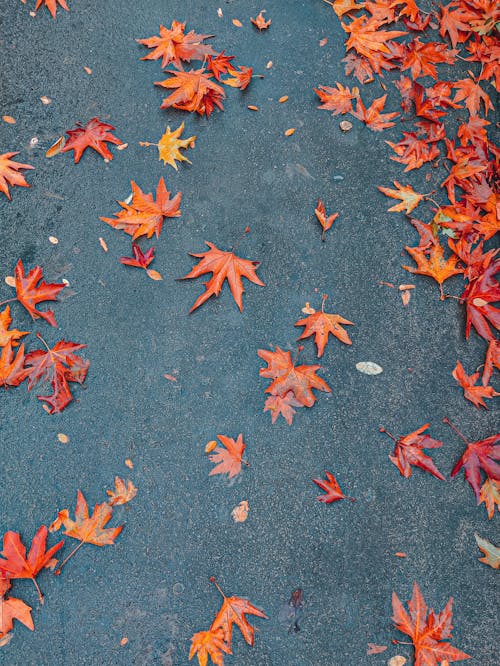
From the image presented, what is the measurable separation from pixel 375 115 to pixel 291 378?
65.3 inches

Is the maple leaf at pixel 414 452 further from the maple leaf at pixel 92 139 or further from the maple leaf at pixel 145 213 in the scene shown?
the maple leaf at pixel 92 139

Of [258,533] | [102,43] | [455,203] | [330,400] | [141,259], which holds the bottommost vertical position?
[258,533]

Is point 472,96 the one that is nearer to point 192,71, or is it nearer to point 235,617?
point 192,71

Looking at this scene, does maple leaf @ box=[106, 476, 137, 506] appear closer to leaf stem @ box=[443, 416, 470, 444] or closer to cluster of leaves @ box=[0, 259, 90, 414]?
cluster of leaves @ box=[0, 259, 90, 414]

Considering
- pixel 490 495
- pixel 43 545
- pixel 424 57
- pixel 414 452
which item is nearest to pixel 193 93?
pixel 424 57

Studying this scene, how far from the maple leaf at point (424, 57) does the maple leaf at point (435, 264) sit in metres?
1.20

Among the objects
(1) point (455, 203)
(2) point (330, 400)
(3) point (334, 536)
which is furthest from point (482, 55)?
(3) point (334, 536)

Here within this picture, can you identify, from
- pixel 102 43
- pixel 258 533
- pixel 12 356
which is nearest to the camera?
pixel 258 533

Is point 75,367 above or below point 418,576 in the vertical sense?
above

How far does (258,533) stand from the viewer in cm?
211

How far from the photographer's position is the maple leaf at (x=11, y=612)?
1.92m

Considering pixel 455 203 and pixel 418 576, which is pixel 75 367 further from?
pixel 455 203

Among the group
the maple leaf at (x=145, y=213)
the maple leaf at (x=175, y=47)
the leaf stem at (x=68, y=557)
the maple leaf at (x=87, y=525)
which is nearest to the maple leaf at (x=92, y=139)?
the maple leaf at (x=145, y=213)

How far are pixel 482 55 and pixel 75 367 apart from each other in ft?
9.83
